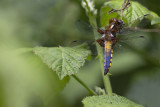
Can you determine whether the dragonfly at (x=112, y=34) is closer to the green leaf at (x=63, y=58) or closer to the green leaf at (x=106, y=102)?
the green leaf at (x=63, y=58)

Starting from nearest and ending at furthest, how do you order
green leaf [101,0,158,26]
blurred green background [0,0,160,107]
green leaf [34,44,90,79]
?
1. green leaf [34,44,90,79]
2. green leaf [101,0,158,26]
3. blurred green background [0,0,160,107]

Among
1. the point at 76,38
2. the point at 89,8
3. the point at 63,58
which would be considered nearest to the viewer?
the point at 63,58

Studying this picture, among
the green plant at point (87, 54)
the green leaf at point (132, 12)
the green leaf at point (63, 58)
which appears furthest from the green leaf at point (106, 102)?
the green leaf at point (132, 12)

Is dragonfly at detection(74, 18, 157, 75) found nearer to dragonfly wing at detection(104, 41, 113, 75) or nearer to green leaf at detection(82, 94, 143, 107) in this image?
dragonfly wing at detection(104, 41, 113, 75)

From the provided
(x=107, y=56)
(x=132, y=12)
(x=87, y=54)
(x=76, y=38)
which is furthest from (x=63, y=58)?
(x=76, y=38)

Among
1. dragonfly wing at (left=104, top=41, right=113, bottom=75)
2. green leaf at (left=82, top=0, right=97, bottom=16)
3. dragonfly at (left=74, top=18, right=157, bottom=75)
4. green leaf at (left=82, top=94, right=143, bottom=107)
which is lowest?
green leaf at (left=82, top=94, right=143, bottom=107)

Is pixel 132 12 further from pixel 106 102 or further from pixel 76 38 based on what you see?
pixel 76 38

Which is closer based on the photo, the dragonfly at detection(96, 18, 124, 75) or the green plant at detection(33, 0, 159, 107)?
the green plant at detection(33, 0, 159, 107)

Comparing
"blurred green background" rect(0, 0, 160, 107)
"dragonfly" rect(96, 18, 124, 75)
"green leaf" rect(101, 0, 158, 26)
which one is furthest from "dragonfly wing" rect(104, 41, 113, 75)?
"blurred green background" rect(0, 0, 160, 107)
